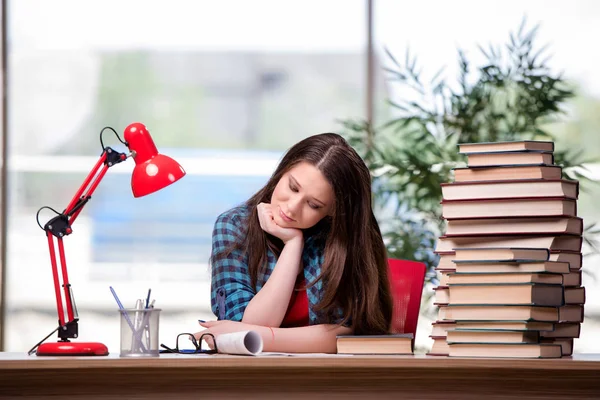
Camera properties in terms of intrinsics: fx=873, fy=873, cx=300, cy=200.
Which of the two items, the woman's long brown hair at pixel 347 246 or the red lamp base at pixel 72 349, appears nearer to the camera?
the red lamp base at pixel 72 349

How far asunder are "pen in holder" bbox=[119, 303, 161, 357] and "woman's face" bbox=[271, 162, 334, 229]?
60 cm

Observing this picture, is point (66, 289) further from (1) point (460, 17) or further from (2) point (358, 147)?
(1) point (460, 17)

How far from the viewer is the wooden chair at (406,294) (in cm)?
259

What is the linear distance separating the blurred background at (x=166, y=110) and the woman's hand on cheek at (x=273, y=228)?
8.91 feet

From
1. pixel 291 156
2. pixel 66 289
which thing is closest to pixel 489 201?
pixel 291 156

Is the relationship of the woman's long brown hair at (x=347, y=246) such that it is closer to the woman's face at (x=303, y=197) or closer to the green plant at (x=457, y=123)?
the woman's face at (x=303, y=197)

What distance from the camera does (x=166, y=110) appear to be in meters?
5.11

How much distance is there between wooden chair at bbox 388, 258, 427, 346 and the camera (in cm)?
259

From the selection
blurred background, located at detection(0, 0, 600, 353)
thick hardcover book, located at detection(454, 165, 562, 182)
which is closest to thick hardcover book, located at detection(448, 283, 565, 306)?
thick hardcover book, located at detection(454, 165, 562, 182)

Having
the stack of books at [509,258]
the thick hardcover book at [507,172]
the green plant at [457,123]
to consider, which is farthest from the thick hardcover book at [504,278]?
the green plant at [457,123]

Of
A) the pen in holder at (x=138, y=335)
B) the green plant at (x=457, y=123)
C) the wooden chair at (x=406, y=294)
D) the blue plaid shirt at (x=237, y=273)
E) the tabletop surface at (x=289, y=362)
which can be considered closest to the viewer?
the tabletop surface at (x=289, y=362)

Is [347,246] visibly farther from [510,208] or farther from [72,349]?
[72,349]

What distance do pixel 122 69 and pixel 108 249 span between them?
1.05 meters

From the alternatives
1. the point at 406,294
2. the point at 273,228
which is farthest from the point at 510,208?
the point at 406,294
